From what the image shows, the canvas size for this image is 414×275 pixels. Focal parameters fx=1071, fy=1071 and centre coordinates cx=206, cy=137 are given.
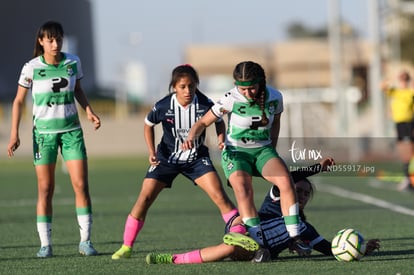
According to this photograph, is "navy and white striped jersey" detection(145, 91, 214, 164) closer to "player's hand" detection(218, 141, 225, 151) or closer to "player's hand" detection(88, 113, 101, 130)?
"player's hand" detection(218, 141, 225, 151)

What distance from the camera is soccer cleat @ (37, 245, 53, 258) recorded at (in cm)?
1009

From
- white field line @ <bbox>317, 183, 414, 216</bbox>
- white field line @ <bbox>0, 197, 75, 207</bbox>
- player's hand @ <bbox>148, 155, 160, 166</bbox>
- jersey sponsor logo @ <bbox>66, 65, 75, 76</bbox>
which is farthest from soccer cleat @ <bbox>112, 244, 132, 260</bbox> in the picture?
white field line @ <bbox>0, 197, 75, 207</bbox>

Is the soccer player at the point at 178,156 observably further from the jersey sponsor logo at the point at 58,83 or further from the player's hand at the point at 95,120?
the jersey sponsor logo at the point at 58,83

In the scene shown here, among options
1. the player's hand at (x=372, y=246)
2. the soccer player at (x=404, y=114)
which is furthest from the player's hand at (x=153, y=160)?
the soccer player at (x=404, y=114)

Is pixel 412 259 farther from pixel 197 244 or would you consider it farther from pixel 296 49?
pixel 296 49

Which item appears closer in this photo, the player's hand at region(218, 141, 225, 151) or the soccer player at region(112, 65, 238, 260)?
the player's hand at region(218, 141, 225, 151)

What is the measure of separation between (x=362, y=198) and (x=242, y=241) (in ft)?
31.1

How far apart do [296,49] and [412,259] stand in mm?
77751

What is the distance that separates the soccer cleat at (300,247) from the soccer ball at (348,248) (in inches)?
12.8

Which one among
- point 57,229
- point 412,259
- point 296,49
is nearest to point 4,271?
point 412,259

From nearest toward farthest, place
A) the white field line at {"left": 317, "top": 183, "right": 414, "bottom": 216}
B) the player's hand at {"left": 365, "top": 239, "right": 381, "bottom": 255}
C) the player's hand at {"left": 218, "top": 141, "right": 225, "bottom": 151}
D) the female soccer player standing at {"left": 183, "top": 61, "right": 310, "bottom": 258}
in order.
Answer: the female soccer player standing at {"left": 183, "top": 61, "right": 310, "bottom": 258} < the player's hand at {"left": 365, "top": 239, "right": 381, "bottom": 255} < the player's hand at {"left": 218, "top": 141, "right": 225, "bottom": 151} < the white field line at {"left": 317, "top": 183, "right": 414, "bottom": 216}

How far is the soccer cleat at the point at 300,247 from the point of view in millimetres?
9183

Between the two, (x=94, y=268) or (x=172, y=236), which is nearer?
(x=94, y=268)

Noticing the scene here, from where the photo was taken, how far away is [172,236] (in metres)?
12.1
